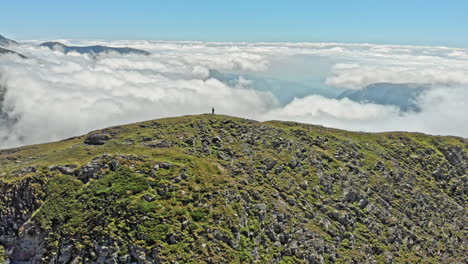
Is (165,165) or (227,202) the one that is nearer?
(227,202)

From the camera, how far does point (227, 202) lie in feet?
149

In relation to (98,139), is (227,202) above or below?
above

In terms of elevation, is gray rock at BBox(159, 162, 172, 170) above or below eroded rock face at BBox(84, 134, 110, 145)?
above

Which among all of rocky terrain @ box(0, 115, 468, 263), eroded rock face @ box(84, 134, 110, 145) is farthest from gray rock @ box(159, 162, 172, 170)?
eroded rock face @ box(84, 134, 110, 145)

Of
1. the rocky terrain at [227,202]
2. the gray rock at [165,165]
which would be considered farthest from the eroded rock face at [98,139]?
the gray rock at [165,165]

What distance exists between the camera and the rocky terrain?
1468 inches

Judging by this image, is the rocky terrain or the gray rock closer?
the rocky terrain

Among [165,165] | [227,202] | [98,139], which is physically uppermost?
[165,165]

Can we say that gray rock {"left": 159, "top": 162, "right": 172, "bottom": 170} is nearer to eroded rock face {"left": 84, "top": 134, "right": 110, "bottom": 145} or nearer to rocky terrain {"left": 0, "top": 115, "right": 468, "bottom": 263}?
rocky terrain {"left": 0, "top": 115, "right": 468, "bottom": 263}

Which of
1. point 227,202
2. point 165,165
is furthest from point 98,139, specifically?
Result: point 227,202

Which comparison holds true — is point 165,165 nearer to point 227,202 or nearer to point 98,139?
point 227,202

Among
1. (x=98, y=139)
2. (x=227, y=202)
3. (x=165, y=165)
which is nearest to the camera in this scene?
(x=227, y=202)

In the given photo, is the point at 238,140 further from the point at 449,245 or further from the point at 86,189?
the point at 449,245

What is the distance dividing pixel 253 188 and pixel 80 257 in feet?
91.7
